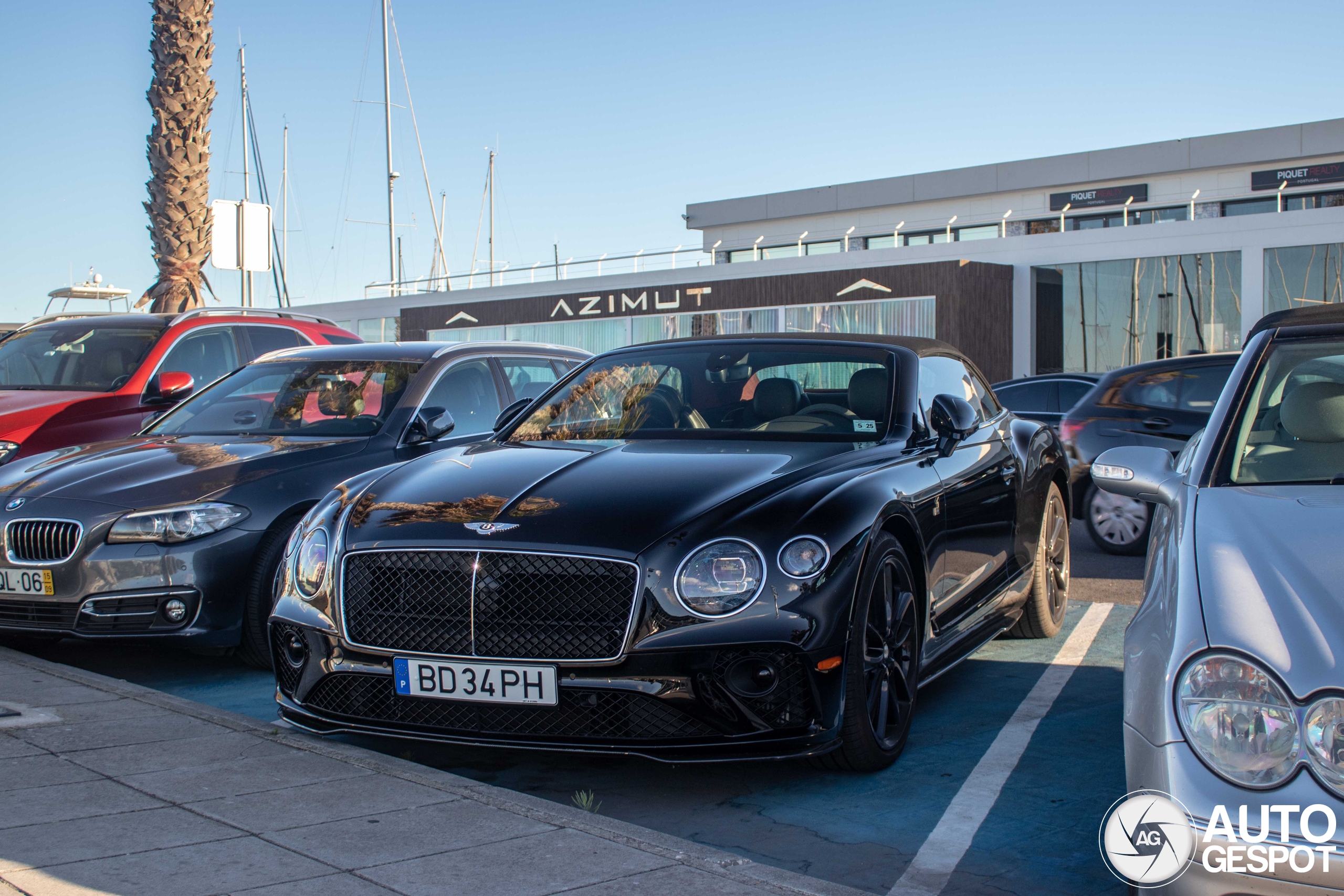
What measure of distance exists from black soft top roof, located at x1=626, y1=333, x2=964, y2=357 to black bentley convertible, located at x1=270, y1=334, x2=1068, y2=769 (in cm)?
35

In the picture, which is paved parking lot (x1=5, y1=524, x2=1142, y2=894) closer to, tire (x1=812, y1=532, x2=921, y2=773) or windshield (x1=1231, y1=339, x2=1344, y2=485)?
tire (x1=812, y1=532, x2=921, y2=773)

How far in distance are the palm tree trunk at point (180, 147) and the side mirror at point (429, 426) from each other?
12.6m

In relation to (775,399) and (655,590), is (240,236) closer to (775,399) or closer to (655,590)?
(775,399)

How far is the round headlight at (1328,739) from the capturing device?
2.22 m

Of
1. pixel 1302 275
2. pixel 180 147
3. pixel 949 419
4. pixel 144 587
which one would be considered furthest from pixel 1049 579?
pixel 1302 275

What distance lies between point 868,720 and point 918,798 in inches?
11.0

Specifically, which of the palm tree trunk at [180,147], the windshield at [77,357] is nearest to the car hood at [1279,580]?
the windshield at [77,357]

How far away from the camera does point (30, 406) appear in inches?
326

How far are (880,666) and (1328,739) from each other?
191 cm

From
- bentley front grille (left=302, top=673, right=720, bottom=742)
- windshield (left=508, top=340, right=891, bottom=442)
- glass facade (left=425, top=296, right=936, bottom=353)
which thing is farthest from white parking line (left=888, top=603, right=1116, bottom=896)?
glass facade (left=425, top=296, right=936, bottom=353)

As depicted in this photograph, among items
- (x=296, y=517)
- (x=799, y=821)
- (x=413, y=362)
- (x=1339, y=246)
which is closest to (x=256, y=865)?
(x=799, y=821)

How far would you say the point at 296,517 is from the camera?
579cm

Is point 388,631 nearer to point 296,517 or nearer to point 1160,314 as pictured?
point 296,517

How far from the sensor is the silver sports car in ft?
7.23
